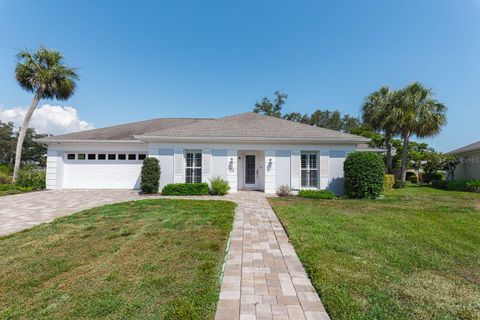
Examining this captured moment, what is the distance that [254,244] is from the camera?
418 cm

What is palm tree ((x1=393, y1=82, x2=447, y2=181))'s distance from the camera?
15500 millimetres

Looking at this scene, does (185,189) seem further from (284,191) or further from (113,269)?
(113,269)

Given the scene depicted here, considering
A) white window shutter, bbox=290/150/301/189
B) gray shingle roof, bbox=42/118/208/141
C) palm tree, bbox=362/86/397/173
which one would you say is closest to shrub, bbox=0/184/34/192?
gray shingle roof, bbox=42/118/208/141

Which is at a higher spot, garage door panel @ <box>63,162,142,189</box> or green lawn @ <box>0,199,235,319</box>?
garage door panel @ <box>63,162,142,189</box>

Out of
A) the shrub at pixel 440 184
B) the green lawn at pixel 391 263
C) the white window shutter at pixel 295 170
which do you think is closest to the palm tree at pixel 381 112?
the shrub at pixel 440 184

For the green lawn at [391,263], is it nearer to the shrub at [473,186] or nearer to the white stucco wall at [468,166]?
the shrub at [473,186]

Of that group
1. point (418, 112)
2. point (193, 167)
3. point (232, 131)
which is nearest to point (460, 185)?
point (418, 112)

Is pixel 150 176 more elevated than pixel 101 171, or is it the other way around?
pixel 101 171

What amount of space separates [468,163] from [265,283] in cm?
2335

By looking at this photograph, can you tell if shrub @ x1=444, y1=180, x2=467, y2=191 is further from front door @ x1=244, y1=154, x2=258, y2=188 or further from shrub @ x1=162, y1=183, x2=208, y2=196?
shrub @ x1=162, y1=183, x2=208, y2=196

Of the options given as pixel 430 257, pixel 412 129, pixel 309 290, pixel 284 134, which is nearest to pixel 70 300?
pixel 309 290

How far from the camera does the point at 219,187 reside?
10594 millimetres

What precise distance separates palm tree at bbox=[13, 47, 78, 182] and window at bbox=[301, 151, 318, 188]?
15530 mm

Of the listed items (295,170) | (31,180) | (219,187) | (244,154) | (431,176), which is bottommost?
(219,187)
